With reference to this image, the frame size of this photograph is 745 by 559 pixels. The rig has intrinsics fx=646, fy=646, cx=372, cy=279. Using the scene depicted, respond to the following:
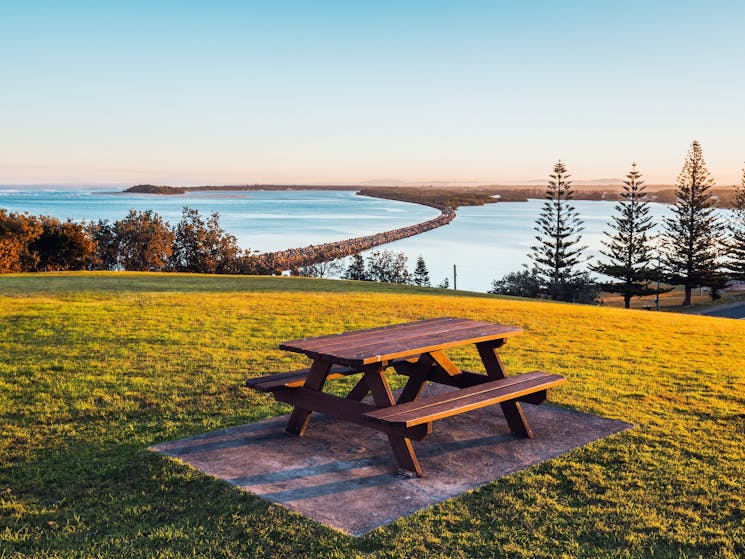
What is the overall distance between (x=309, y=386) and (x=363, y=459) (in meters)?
0.66

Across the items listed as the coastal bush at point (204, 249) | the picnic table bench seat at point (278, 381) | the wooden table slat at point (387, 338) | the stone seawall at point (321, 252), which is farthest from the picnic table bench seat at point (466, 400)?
the stone seawall at point (321, 252)

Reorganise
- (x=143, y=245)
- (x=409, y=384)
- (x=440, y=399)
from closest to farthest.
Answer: (x=440, y=399) < (x=409, y=384) < (x=143, y=245)

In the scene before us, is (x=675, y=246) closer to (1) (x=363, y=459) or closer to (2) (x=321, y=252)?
(2) (x=321, y=252)

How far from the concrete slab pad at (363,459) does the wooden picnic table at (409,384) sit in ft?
0.63

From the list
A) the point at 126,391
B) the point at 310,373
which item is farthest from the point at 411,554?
the point at 126,391

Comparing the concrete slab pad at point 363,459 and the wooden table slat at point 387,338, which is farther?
the wooden table slat at point 387,338

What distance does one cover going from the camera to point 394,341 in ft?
15.1

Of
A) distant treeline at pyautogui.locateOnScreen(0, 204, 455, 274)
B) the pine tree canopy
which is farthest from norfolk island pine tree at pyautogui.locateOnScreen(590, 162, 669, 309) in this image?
distant treeline at pyautogui.locateOnScreen(0, 204, 455, 274)

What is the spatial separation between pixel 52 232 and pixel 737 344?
40.5 meters

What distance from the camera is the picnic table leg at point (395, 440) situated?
4.11 metres

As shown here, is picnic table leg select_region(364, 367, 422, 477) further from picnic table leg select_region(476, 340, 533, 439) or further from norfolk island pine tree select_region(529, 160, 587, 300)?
norfolk island pine tree select_region(529, 160, 587, 300)

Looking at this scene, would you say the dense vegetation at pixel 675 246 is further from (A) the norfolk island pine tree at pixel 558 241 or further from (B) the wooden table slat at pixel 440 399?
(B) the wooden table slat at pixel 440 399

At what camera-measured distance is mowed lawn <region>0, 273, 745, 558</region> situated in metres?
3.25

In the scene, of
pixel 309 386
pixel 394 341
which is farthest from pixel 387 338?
pixel 309 386
